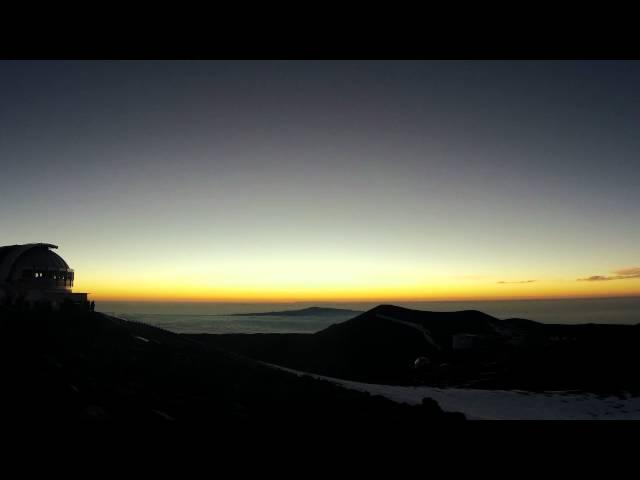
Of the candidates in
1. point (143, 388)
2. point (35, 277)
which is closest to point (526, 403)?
point (143, 388)

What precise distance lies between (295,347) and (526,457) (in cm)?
3535

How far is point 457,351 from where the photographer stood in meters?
33.6

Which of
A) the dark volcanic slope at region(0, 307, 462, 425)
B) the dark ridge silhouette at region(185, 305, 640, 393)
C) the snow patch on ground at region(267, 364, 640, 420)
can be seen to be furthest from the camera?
the dark ridge silhouette at region(185, 305, 640, 393)

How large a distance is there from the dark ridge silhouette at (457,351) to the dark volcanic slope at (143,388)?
1349 centimetres

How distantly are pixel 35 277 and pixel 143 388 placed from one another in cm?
2012

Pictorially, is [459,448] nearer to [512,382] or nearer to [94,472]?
[94,472]

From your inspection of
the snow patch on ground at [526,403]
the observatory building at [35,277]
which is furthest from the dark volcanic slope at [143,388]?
the observatory building at [35,277]

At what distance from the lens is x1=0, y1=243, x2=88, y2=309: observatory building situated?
25.3 m

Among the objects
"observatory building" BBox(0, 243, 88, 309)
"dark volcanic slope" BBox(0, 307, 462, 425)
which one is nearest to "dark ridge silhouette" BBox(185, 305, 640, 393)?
"dark volcanic slope" BBox(0, 307, 462, 425)

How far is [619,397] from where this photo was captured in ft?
60.5

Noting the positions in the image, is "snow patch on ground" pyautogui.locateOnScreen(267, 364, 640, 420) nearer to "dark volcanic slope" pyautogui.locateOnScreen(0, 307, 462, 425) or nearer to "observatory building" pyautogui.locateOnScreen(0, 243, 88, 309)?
"dark volcanic slope" pyautogui.locateOnScreen(0, 307, 462, 425)

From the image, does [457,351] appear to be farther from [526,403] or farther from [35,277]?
[35,277]

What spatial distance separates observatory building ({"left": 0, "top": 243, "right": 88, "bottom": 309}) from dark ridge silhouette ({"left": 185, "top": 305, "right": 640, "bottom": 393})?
50.8 feet

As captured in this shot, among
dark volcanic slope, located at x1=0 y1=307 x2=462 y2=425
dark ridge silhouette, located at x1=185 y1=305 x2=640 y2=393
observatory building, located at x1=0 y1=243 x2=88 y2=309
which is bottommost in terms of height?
dark ridge silhouette, located at x1=185 y1=305 x2=640 y2=393
